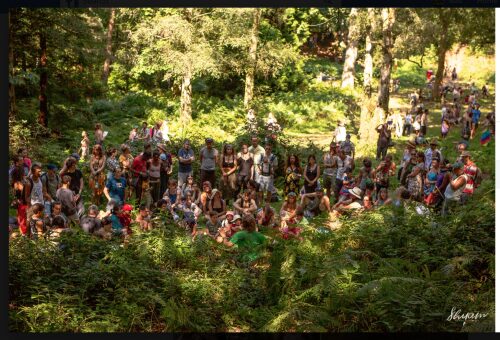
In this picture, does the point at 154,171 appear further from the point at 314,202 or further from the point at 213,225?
the point at 314,202

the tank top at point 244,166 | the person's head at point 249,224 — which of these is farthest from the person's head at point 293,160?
the person's head at point 249,224

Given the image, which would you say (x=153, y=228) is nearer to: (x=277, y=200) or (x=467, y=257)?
(x=277, y=200)

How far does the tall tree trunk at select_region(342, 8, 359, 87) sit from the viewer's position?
11.3m

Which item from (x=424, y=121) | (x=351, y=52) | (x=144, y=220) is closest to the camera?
(x=144, y=220)

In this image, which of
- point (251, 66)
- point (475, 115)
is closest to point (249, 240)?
point (251, 66)

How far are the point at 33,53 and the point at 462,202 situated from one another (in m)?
7.28

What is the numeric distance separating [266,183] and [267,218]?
98 centimetres

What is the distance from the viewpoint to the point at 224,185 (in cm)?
1132

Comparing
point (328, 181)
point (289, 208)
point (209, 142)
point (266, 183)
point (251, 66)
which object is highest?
point (251, 66)

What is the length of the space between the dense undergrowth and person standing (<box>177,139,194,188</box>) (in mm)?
518

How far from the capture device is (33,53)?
1045 cm

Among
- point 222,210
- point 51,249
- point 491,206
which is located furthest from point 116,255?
point 491,206

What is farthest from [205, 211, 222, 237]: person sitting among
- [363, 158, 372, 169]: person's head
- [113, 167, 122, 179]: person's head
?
[363, 158, 372, 169]: person's head
